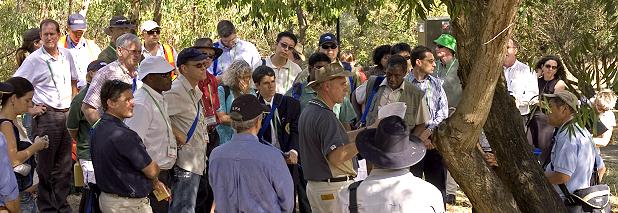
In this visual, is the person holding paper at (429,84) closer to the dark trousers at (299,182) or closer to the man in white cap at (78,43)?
the dark trousers at (299,182)

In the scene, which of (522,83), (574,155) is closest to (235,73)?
(574,155)

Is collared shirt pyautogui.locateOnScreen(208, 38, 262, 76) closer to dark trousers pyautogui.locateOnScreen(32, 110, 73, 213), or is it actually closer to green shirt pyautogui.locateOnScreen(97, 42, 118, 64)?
green shirt pyautogui.locateOnScreen(97, 42, 118, 64)

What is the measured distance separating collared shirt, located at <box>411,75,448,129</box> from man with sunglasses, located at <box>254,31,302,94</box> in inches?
55.4

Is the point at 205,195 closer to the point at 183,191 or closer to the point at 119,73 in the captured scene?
the point at 183,191

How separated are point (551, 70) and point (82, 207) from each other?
6242mm

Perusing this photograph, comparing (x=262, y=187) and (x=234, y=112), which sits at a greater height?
(x=234, y=112)

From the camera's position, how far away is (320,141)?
7.11 m

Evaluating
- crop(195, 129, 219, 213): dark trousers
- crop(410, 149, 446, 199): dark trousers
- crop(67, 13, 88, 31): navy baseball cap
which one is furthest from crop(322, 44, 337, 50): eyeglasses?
crop(67, 13, 88, 31): navy baseball cap

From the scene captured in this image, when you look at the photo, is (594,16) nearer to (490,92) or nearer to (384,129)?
(490,92)

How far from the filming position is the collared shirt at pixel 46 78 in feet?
31.6

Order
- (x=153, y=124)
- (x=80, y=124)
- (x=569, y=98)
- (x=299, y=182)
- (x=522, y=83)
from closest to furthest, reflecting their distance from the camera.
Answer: (x=569, y=98), (x=153, y=124), (x=80, y=124), (x=299, y=182), (x=522, y=83)

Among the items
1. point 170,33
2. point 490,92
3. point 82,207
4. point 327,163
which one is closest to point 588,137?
point 490,92

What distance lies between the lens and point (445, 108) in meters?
9.67

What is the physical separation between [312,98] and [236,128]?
2875 millimetres
